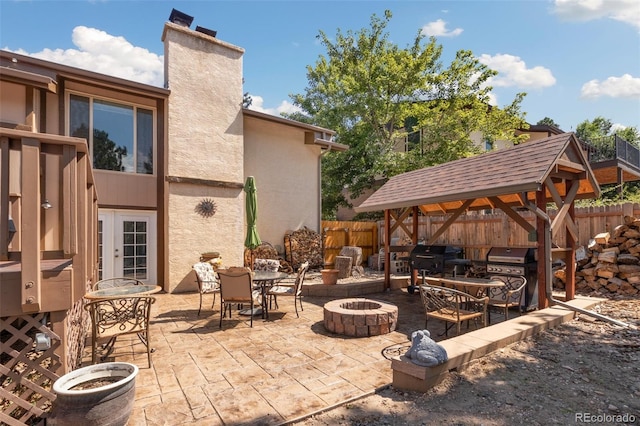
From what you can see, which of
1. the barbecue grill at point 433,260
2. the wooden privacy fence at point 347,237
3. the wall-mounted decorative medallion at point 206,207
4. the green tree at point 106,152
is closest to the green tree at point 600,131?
the wooden privacy fence at point 347,237

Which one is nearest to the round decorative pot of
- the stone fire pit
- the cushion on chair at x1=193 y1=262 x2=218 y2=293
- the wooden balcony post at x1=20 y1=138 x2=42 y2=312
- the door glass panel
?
the cushion on chair at x1=193 y1=262 x2=218 y2=293

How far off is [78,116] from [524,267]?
421 inches

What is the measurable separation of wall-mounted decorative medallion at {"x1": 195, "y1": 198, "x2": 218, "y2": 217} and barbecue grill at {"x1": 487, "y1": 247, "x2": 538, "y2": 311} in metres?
7.45

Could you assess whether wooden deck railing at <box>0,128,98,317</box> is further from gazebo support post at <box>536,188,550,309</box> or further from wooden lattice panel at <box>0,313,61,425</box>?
gazebo support post at <box>536,188,550,309</box>

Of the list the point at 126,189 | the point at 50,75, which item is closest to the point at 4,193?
the point at 50,75

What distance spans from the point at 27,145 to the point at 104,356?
9.38 feet

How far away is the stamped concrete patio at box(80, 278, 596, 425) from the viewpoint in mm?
2895

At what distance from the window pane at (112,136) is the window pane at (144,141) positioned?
0.17 m

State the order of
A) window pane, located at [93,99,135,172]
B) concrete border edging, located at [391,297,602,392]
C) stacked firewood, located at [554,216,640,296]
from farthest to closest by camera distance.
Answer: window pane, located at [93,99,135,172], stacked firewood, located at [554,216,640,296], concrete border edging, located at [391,297,602,392]

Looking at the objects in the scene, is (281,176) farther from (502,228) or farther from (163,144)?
(502,228)

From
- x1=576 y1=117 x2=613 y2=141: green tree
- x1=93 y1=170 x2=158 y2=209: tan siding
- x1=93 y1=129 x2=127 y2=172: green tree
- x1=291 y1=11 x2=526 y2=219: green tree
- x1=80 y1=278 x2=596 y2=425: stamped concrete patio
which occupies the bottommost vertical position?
x1=80 y1=278 x2=596 y2=425: stamped concrete patio

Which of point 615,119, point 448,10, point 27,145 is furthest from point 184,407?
point 615,119

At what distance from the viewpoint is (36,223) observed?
2449 mm

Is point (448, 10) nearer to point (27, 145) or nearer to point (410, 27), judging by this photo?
point (410, 27)
